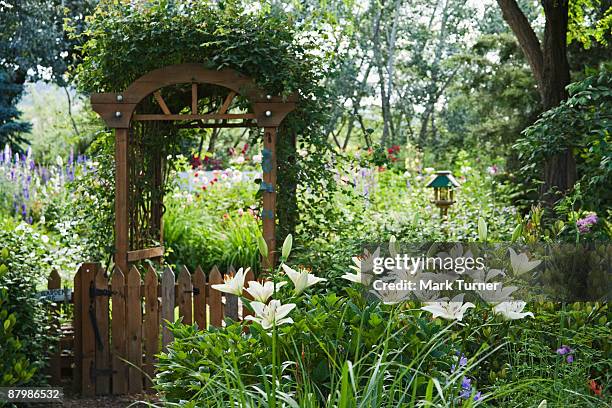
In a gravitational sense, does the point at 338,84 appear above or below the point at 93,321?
above

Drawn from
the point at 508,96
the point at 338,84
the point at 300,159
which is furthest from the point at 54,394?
the point at 338,84

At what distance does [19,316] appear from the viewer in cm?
379

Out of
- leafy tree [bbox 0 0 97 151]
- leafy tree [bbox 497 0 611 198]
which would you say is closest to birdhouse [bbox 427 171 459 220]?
leafy tree [bbox 497 0 611 198]

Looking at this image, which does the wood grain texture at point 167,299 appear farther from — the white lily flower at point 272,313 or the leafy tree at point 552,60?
the leafy tree at point 552,60

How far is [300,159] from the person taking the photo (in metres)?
5.30

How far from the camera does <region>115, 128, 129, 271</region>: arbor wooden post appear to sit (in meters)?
5.12

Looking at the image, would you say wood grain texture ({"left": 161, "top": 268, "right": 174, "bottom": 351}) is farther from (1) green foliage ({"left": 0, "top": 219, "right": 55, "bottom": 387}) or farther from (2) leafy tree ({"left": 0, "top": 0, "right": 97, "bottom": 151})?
(2) leafy tree ({"left": 0, "top": 0, "right": 97, "bottom": 151})

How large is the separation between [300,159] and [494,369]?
8.33ft

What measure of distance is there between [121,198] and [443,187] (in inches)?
150

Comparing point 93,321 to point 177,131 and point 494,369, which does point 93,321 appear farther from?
point 494,369

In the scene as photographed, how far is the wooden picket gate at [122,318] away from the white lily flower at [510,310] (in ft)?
8.56

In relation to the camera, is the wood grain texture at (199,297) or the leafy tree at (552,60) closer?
the wood grain texture at (199,297)

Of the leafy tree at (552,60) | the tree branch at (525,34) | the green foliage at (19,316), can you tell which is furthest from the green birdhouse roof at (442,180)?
the green foliage at (19,316)

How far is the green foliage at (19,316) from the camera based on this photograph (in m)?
3.50
